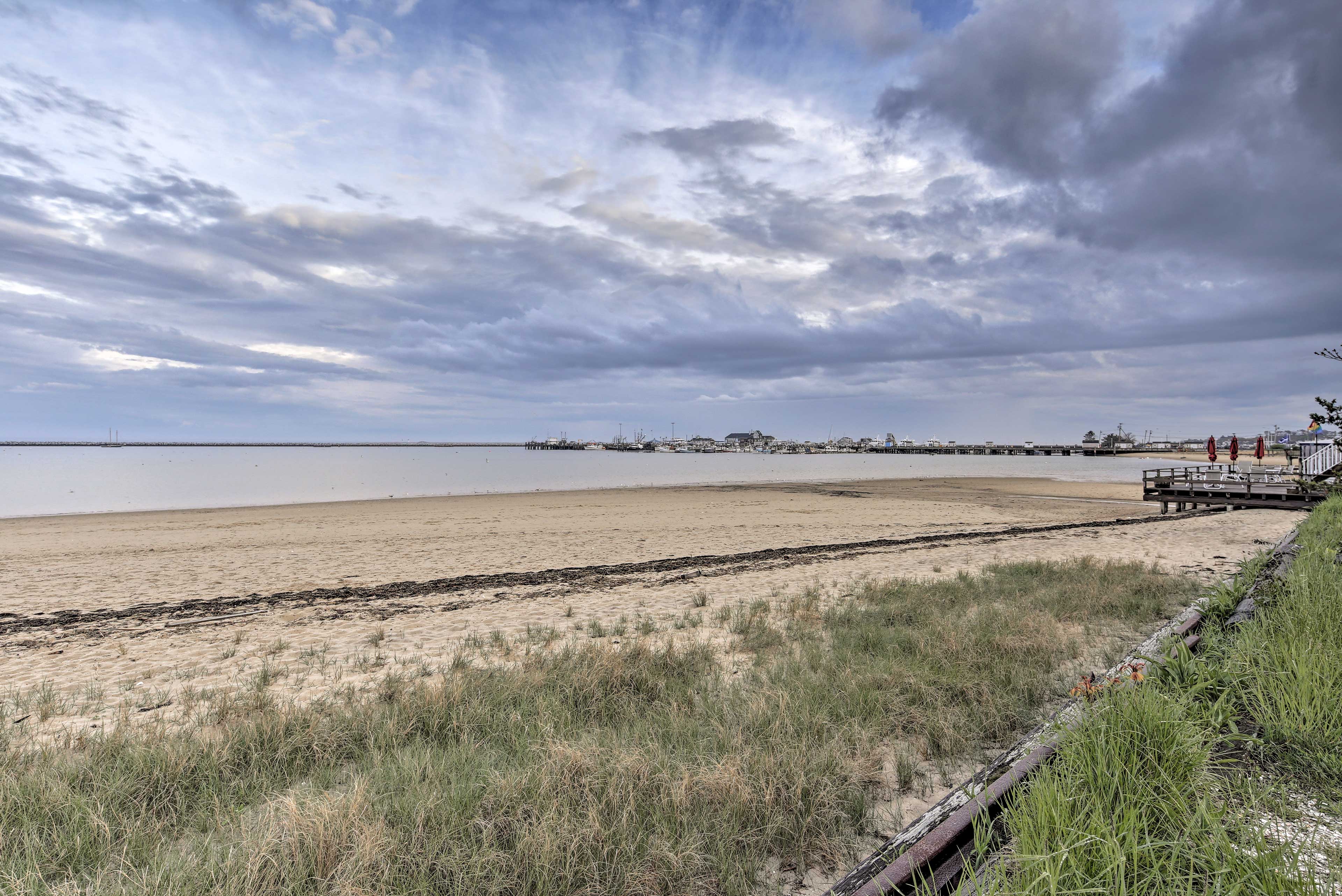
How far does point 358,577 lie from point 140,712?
9.38 m

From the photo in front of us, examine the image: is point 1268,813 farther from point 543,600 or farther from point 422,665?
point 543,600

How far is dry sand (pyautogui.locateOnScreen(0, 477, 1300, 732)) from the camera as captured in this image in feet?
27.6

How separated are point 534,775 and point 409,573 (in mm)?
13492

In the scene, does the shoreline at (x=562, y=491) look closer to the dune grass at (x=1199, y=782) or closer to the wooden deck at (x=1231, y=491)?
the wooden deck at (x=1231, y=491)

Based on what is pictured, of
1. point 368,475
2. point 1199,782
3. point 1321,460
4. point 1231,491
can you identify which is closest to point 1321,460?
point 1321,460

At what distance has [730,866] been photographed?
11.5 ft

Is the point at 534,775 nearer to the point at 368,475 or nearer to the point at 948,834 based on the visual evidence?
the point at 948,834

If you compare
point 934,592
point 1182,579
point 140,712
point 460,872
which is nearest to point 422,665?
point 140,712

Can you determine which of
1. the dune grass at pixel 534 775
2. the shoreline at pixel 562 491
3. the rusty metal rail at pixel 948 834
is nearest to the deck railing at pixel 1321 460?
the shoreline at pixel 562 491

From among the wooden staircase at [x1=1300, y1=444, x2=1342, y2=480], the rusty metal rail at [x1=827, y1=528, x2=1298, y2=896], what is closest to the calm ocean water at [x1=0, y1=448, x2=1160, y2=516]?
the wooden staircase at [x1=1300, y1=444, x2=1342, y2=480]

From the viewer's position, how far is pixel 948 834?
294 centimetres

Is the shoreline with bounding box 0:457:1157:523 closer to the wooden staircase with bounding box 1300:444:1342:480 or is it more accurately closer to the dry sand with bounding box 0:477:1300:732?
the dry sand with bounding box 0:477:1300:732

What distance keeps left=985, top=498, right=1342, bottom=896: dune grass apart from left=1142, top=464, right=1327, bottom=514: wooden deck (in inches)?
995

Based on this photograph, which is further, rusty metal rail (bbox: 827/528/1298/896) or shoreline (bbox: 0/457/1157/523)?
shoreline (bbox: 0/457/1157/523)
